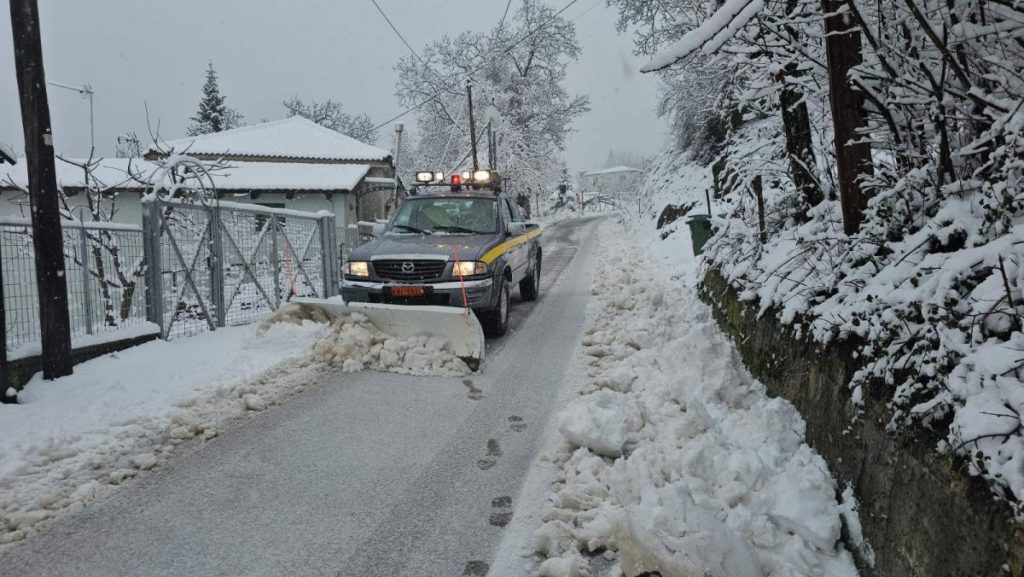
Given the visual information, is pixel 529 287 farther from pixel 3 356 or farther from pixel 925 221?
pixel 925 221

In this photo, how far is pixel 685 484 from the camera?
2.67 m

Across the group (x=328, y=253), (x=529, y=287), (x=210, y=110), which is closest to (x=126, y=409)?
(x=328, y=253)

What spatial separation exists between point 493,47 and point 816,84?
120ft

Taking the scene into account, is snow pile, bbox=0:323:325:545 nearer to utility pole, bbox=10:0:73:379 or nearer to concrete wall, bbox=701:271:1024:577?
utility pole, bbox=10:0:73:379

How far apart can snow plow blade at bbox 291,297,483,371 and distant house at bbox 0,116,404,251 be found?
48.6ft

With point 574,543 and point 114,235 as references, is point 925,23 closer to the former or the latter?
point 574,543

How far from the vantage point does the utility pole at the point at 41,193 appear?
207 inches

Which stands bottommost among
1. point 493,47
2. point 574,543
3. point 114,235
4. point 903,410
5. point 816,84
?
point 574,543

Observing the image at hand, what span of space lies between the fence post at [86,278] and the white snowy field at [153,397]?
1.50 ft

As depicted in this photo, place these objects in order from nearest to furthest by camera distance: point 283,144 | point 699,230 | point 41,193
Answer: point 41,193
point 699,230
point 283,144

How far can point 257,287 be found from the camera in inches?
346

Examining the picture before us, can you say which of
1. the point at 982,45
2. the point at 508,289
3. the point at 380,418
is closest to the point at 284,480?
the point at 380,418

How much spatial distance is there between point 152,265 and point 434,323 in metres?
3.63

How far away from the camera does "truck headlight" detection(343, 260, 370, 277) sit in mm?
6910
